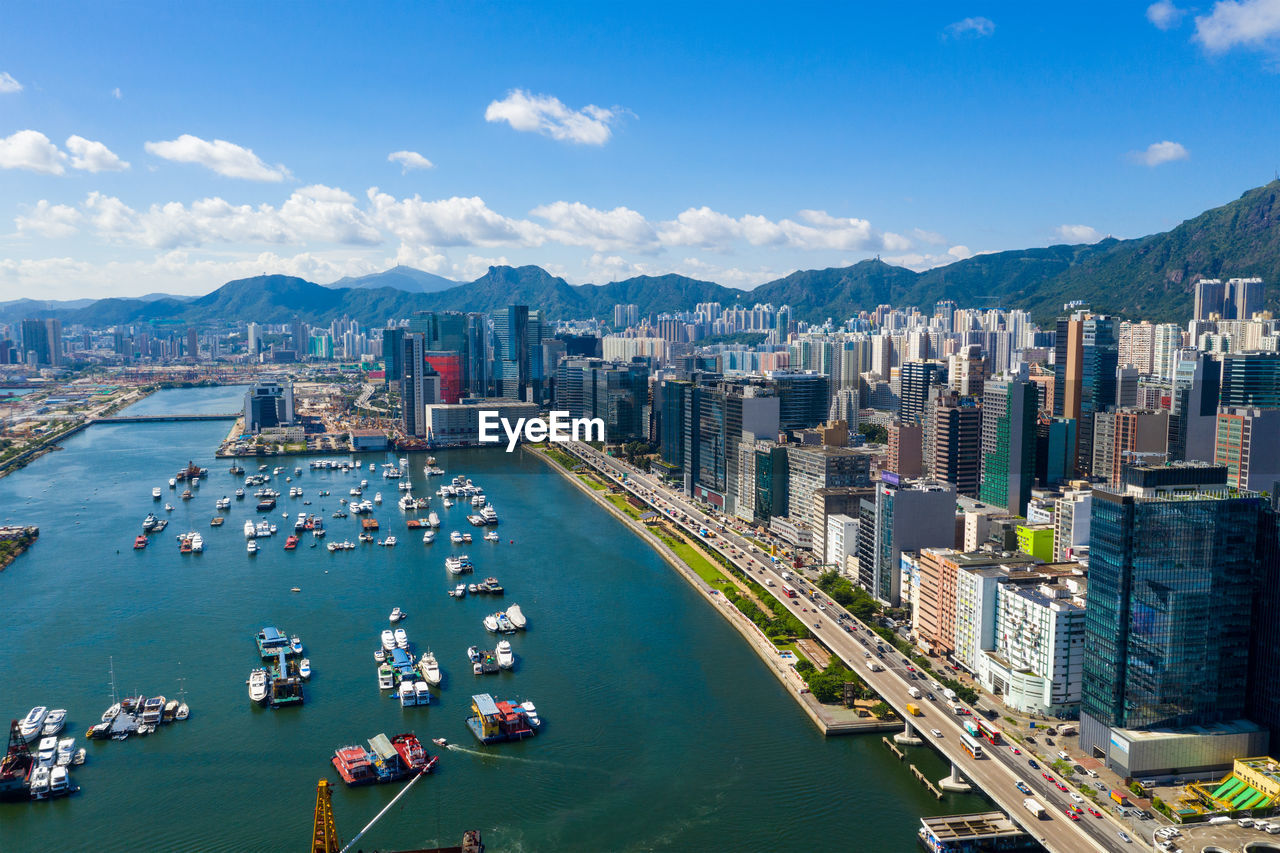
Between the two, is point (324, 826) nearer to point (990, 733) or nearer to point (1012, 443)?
point (990, 733)

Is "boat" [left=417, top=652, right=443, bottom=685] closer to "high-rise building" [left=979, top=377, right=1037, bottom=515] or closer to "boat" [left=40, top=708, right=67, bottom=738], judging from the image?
"boat" [left=40, top=708, right=67, bottom=738]

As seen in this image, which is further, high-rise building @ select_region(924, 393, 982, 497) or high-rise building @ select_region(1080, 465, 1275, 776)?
high-rise building @ select_region(924, 393, 982, 497)

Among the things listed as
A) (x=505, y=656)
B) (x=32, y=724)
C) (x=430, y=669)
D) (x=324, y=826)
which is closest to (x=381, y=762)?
(x=324, y=826)

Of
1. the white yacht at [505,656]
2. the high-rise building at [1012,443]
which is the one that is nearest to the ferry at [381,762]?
the white yacht at [505,656]

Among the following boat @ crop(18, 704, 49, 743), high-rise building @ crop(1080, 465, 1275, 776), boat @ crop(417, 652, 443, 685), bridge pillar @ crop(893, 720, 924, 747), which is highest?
high-rise building @ crop(1080, 465, 1275, 776)

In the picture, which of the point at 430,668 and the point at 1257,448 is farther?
the point at 1257,448

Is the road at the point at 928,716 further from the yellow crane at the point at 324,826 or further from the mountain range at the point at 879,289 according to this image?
the mountain range at the point at 879,289

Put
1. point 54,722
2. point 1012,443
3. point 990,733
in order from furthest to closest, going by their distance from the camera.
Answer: point 1012,443
point 54,722
point 990,733

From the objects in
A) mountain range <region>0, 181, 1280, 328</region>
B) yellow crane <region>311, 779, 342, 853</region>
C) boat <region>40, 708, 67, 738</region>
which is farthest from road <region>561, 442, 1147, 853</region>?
mountain range <region>0, 181, 1280, 328</region>
